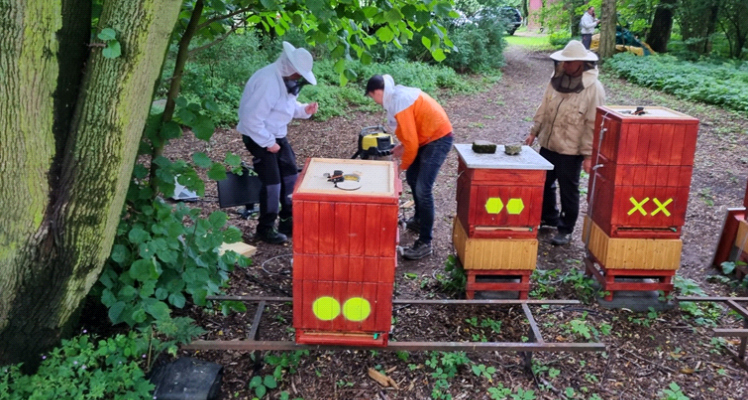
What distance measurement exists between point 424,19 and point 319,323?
212cm

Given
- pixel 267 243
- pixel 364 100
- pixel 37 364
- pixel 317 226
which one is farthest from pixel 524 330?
pixel 364 100

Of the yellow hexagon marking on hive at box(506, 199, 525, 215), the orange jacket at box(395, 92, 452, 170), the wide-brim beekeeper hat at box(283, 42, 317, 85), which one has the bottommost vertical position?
the yellow hexagon marking on hive at box(506, 199, 525, 215)

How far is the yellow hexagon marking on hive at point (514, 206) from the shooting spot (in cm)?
423

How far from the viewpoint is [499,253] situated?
433 centimetres

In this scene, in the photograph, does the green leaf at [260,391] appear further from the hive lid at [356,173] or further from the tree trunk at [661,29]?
the tree trunk at [661,29]

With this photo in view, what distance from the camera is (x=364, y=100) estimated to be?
12.3 m

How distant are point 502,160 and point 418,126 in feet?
3.79

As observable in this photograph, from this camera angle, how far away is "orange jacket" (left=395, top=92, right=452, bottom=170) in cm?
511

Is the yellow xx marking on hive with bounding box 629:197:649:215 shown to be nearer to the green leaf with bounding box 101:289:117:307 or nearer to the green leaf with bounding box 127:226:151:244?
the green leaf with bounding box 127:226:151:244

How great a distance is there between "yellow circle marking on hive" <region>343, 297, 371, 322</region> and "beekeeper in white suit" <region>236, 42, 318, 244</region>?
2.16m

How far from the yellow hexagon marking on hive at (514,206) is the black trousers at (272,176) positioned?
2.27 meters

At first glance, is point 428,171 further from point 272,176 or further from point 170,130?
point 170,130

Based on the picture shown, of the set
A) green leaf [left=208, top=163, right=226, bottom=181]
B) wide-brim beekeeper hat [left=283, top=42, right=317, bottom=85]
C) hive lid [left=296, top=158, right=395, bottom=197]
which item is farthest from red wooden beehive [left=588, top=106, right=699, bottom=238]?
green leaf [left=208, top=163, right=226, bottom=181]

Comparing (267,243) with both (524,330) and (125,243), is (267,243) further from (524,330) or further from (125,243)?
(524,330)
